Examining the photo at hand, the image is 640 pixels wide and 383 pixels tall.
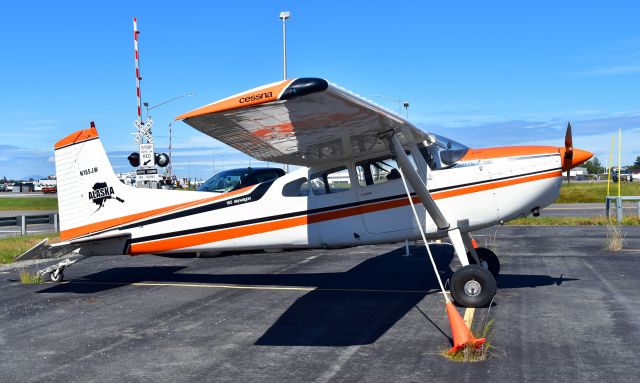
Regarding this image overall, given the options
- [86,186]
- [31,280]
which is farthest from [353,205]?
[31,280]

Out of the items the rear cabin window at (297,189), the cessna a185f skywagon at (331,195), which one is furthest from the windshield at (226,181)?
the rear cabin window at (297,189)

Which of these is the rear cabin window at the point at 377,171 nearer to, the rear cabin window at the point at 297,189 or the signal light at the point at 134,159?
the rear cabin window at the point at 297,189

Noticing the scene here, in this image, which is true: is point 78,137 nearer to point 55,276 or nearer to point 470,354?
point 55,276

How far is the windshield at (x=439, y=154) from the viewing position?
880 centimetres

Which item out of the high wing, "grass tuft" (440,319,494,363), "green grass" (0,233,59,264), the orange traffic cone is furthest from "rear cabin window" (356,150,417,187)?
"green grass" (0,233,59,264)

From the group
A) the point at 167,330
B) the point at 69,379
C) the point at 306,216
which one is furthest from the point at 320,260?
the point at 69,379

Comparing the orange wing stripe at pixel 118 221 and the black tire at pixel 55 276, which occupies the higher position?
the orange wing stripe at pixel 118 221

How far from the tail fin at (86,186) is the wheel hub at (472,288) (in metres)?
5.86

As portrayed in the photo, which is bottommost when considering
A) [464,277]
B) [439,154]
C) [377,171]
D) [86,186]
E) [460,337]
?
[460,337]

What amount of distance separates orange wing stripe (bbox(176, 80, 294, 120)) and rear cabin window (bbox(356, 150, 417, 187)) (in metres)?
3.73

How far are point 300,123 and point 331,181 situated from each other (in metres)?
2.46

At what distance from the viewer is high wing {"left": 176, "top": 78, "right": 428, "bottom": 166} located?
18.0 feet

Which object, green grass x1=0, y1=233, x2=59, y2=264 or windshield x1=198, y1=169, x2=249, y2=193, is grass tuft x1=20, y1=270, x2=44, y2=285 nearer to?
green grass x1=0, y1=233, x2=59, y2=264

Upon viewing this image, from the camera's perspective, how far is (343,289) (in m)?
9.56
